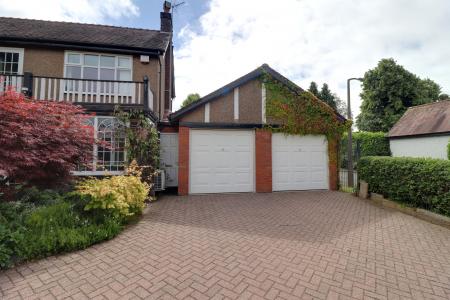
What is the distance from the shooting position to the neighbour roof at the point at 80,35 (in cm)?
925

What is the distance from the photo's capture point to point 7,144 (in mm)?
4449

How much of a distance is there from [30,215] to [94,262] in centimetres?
206

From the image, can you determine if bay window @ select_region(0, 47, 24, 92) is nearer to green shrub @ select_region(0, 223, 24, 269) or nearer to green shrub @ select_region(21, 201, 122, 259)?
green shrub @ select_region(21, 201, 122, 259)

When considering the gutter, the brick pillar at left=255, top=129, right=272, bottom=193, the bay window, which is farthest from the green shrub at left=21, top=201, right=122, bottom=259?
the bay window

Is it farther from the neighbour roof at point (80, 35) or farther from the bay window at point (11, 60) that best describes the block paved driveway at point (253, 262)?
the bay window at point (11, 60)

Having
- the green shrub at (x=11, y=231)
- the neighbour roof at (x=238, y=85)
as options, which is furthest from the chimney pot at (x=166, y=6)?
the green shrub at (x=11, y=231)

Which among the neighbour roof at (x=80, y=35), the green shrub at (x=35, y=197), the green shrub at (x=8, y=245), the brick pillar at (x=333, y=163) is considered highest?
the neighbour roof at (x=80, y=35)

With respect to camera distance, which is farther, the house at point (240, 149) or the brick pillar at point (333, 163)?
the brick pillar at point (333, 163)

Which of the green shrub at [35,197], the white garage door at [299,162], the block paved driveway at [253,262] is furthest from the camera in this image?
the white garage door at [299,162]

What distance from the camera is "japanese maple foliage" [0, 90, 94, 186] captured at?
14.6 ft

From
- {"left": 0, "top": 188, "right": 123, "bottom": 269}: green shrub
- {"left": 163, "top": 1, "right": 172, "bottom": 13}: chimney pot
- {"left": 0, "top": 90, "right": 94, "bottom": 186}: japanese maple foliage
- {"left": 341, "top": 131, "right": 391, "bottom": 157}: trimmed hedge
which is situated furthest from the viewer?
{"left": 341, "top": 131, "right": 391, "bottom": 157}: trimmed hedge

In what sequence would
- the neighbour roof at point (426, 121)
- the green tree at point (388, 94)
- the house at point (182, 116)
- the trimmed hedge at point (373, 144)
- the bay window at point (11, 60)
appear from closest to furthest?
the house at point (182, 116)
the bay window at point (11, 60)
the neighbour roof at point (426, 121)
the trimmed hedge at point (373, 144)
the green tree at point (388, 94)

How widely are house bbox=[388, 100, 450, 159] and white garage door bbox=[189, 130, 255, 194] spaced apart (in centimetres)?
1395

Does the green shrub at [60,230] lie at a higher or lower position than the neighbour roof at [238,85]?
lower
